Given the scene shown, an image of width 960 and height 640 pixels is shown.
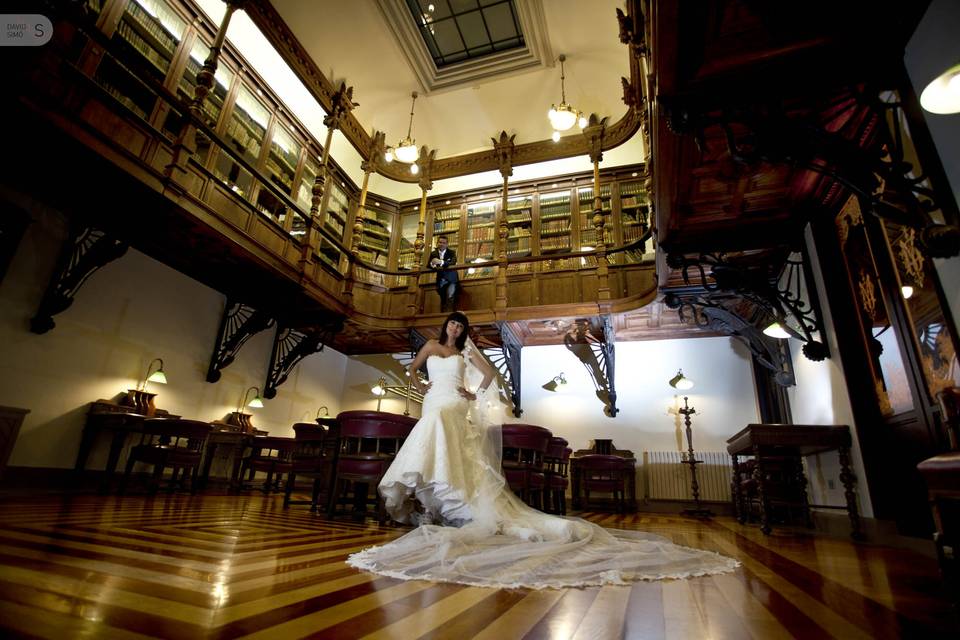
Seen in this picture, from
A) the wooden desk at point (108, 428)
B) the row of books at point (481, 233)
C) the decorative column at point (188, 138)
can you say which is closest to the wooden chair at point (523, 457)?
the wooden desk at point (108, 428)

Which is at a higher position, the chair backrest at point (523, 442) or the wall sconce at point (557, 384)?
the wall sconce at point (557, 384)

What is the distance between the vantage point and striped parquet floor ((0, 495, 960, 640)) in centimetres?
102

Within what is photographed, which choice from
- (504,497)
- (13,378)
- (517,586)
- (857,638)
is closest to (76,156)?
(13,378)

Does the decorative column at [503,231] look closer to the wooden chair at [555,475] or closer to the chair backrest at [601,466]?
the wooden chair at [555,475]

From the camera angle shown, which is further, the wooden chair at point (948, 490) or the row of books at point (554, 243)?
the row of books at point (554, 243)

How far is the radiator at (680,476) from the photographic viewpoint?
6.99 metres

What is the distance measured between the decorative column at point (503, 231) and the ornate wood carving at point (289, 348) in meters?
2.70

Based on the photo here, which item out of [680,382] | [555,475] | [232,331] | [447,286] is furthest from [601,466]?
[232,331]

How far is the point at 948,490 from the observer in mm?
1614

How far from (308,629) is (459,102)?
30.2ft

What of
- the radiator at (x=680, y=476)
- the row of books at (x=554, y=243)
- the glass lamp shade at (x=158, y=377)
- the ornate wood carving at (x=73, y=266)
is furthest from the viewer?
the row of books at (x=554, y=243)

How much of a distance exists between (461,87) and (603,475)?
7.31 metres

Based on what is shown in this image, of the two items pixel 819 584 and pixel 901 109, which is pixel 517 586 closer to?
pixel 819 584

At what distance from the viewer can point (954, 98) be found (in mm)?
1765
